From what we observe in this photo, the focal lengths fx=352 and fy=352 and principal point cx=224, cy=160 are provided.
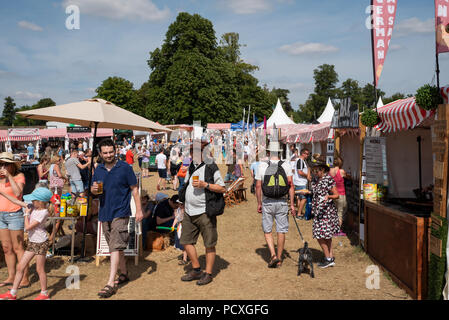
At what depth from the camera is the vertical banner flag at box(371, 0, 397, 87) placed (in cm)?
582

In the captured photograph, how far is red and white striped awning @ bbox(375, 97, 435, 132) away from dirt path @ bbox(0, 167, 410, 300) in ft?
7.33

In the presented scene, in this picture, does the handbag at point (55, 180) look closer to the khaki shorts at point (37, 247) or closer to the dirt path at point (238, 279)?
the dirt path at point (238, 279)

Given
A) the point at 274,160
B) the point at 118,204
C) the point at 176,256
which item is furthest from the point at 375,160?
the point at 118,204

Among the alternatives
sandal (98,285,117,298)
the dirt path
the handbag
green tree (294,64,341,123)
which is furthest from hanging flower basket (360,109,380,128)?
green tree (294,64,341,123)

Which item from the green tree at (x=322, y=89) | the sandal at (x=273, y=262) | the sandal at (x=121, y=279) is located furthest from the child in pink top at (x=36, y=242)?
the green tree at (x=322, y=89)

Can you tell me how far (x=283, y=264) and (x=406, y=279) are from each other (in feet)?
6.19

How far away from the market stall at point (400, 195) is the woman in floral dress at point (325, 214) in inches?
29.7

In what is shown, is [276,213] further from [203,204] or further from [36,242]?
[36,242]

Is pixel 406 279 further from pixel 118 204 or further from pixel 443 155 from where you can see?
pixel 118 204

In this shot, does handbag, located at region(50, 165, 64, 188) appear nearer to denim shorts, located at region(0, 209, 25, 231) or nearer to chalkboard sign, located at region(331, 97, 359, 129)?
denim shorts, located at region(0, 209, 25, 231)

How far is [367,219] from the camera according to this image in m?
6.21

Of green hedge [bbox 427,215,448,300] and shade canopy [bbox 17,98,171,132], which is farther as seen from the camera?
shade canopy [bbox 17,98,171,132]

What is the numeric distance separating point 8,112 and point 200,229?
6120 inches
